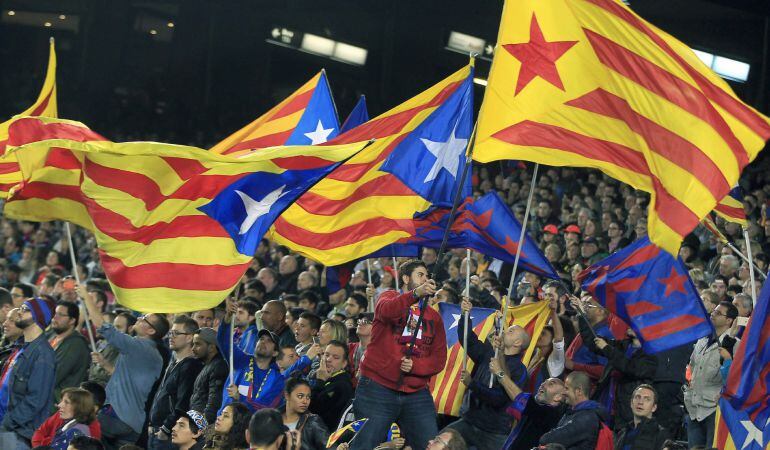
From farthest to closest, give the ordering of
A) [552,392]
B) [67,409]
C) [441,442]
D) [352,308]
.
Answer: [352,308]
[67,409]
[552,392]
[441,442]

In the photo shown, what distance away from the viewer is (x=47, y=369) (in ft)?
34.2

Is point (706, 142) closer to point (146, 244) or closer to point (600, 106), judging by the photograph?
point (600, 106)

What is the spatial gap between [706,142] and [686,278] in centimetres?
257

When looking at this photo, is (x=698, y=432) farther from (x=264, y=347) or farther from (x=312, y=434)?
(x=264, y=347)

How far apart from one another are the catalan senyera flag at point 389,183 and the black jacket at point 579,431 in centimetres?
213

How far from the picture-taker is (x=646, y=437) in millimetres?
9062

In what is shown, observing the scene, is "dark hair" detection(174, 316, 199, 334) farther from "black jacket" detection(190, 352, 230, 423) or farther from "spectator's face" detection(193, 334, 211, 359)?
"black jacket" detection(190, 352, 230, 423)

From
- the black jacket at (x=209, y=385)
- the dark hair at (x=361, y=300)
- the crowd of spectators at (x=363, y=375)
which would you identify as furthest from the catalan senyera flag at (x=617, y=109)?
the dark hair at (x=361, y=300)

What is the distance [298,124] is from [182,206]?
4049mm

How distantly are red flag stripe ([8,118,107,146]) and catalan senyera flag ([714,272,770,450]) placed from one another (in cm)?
495

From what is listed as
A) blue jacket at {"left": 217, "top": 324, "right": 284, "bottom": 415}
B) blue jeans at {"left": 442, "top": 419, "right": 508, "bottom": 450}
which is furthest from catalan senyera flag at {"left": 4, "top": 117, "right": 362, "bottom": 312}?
blue jeans at {"left": 442, "top": 419, "right": 508, "bottom": 450}

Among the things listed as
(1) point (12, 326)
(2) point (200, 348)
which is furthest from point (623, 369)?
(1) point (12, 326)

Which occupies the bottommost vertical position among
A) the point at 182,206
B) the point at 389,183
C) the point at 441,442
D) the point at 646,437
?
the point at 646,437

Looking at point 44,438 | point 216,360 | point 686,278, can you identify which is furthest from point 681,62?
point 44,438
